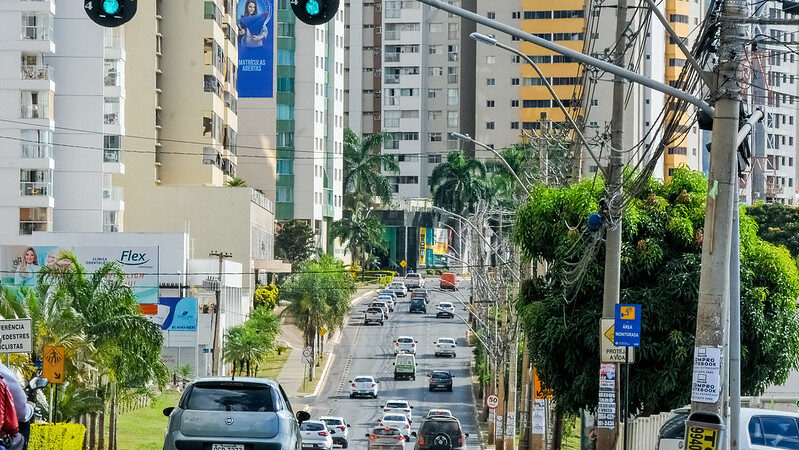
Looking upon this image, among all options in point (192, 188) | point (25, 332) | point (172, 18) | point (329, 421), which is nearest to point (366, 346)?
point (192, 188)

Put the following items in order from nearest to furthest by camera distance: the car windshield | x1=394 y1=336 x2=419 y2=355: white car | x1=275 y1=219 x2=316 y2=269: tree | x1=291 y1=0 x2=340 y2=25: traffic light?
x1=291 y1=0 x2=340 y2=25: traffic light
the car windshield
x1=394 y1=336 x2=419 y2=355: white car
x1=275 y1=219 x2=316 y2=269: tree

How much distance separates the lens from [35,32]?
3054 inches

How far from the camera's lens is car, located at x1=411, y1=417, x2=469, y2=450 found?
138 ft

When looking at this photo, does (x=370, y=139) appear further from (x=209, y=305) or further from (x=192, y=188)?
(x=209, y=305)

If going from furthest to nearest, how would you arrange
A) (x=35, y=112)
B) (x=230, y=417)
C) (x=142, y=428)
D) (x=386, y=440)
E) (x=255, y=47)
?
(x=255, y=47)
(x=35, y=112)
(x=142, y=428)
(x=386, y=440)
(x=230, y=417)

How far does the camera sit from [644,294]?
3188 centimetres

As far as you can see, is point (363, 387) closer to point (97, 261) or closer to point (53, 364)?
point (97, 261)

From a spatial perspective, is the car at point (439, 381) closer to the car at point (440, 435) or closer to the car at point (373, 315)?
the car at point (373, 315)

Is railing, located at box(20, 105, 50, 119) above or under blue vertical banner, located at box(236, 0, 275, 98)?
under

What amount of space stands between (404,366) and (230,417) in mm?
66381

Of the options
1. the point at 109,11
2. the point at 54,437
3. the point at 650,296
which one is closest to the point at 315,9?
the point at 109,11

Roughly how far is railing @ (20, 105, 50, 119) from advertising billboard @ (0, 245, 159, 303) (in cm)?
763

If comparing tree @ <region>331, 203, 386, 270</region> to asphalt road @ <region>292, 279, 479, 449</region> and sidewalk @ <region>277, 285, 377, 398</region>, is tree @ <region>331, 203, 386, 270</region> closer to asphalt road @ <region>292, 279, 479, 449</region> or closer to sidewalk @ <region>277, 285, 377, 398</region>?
asphalt road @ <region>292, 279, 479, 449</region>

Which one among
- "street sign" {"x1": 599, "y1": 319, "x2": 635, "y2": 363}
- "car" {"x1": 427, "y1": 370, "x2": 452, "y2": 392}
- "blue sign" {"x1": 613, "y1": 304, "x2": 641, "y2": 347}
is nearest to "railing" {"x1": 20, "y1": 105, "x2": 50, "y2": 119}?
"car" {"x1": 427, "y1": 370, "x2": 452, "y2": 392}
